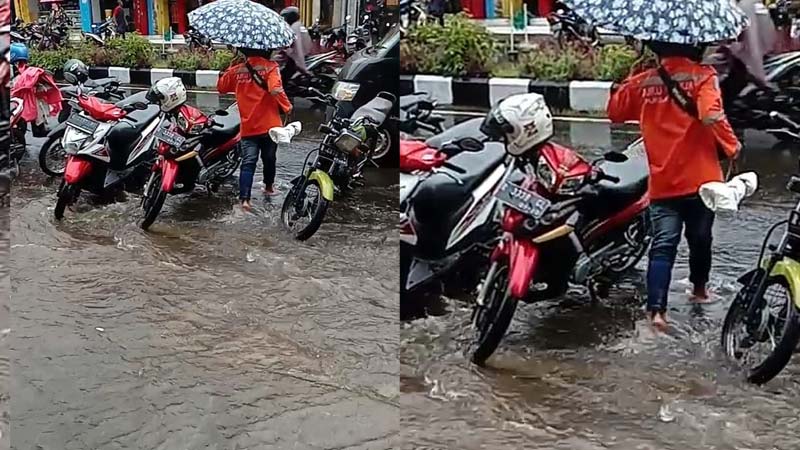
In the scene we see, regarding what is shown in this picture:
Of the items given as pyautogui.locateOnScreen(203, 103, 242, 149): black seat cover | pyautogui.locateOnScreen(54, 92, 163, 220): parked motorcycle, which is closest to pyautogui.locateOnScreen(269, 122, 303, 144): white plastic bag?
pyautogui.locateOnScreen(203, 103, 242, 149): black seat cover

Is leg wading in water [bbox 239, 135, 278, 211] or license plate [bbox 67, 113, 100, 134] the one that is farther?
license plate [bbox 67, 113, 100, 134]

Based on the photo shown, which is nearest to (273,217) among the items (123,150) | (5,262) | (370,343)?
(123,150)

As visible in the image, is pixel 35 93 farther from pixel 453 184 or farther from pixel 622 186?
pixel 622 186

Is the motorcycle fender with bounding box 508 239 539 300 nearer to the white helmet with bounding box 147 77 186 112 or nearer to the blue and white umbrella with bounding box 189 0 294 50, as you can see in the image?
the blue and white umbrella with bounding box 189 0 294 50

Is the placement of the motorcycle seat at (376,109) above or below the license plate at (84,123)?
above

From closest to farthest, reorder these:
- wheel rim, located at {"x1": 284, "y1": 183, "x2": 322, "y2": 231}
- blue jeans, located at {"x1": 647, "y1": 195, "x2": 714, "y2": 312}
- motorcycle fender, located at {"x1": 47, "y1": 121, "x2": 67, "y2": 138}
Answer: blue jeans, located at {"x1": 647, "y1": 195, "x2": 714, "y2": 312} → wheel rim, located at {"x1": 284, "y1": 183, "x2": 322, "y2": 231} → motorcycle fender, located at {"x1": 47, "y1": 121, "x2": 67, "y2": 138}

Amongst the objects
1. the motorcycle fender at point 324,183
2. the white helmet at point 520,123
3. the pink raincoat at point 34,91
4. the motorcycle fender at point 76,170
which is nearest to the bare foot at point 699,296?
the white helmet at point 520,123

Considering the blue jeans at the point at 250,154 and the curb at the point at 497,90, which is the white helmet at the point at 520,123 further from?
the blue jeans at the point at 250,154

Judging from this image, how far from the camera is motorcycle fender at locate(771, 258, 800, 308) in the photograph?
229 centimetres

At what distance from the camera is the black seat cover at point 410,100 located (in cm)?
233

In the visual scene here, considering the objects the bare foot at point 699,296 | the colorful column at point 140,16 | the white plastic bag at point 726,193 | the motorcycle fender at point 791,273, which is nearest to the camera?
the motorcycle fender at point 791,273

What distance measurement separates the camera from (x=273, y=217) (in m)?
4.58

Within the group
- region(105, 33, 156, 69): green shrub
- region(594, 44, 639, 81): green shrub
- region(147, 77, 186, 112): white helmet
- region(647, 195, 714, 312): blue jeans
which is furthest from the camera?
region(147, 77, 186, 112): white helmet

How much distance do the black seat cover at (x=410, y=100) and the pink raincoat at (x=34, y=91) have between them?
279cm
